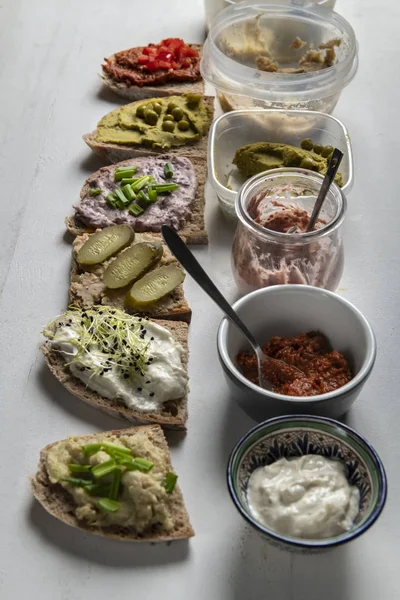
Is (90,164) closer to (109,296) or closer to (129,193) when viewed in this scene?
(129,193)

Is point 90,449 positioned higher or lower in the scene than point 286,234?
lower

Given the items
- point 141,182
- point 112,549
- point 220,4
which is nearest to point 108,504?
point 112,549

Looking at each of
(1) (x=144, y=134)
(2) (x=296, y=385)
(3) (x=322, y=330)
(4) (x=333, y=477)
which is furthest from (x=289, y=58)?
(4) (x=333, y=477)

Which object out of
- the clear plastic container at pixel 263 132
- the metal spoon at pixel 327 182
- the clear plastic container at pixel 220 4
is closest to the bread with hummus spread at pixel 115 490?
the metal spoon at pixel 327 182

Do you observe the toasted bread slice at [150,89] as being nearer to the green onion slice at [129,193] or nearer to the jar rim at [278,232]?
the green onion slice at [129,193]

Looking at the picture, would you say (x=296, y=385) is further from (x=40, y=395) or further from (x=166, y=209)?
(x=166, y=209)

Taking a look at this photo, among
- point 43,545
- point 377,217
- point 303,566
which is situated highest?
point 377,217
